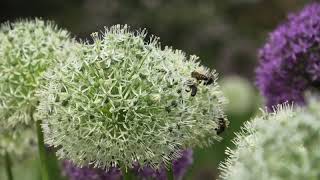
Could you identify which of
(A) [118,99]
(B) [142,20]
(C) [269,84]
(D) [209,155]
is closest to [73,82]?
(A) [118,99]

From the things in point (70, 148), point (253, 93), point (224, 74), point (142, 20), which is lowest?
point (70, 148)

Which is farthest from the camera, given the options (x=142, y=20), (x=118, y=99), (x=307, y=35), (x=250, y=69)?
(x=142, y=20)

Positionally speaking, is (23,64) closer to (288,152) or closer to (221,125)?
(221,125)

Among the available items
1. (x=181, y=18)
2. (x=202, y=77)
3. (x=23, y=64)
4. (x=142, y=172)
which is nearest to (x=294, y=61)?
(x=142, y=172)

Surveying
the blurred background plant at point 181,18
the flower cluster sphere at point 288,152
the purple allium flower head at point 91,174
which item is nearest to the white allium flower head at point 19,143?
the purple allium flower head at point 91,174

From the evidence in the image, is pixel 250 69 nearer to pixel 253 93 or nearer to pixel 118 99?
pixel 253 93

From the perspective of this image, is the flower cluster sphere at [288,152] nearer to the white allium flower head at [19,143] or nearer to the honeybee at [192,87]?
the honeybee at [192,87]
